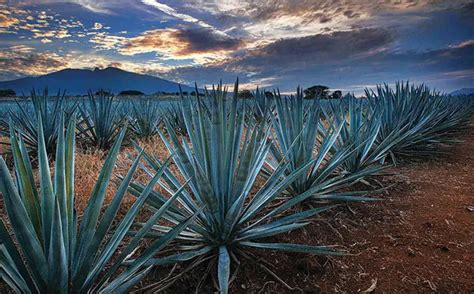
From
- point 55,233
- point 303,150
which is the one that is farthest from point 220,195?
point 303,150

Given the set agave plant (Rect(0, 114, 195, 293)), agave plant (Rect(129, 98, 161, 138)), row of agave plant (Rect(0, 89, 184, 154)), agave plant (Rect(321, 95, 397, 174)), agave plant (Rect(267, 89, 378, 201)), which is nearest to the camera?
agave plant (Rect(0, 114, 195, 293))

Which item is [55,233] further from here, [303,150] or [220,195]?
[303,150]

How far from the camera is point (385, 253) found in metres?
2.28

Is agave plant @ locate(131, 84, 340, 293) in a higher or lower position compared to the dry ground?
higher

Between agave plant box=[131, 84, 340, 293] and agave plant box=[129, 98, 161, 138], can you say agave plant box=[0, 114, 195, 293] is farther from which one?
agave plant box=[129, 98, 161, 138]

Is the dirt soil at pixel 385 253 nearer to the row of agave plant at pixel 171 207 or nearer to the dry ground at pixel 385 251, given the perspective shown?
the dry ground at pixel 385 251

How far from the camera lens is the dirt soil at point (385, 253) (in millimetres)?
1939

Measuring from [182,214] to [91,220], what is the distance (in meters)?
0.76

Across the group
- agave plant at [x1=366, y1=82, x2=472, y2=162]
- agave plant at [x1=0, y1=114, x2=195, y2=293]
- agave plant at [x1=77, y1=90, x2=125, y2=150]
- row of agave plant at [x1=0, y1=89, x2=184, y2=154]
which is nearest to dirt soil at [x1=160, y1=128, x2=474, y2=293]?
agave plant at [x1=0, y1=114, x2=195, y2=293]

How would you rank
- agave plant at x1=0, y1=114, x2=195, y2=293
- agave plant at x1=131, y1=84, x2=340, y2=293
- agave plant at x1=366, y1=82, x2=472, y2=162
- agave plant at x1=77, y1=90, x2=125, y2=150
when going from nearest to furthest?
agave plant at x1=0, y1=114, x2=195, y2=293
agave plant at x1=131, y1=84, x2=340, y2=293
agave plant at x1=366, y1=82, x2=472, y2=162
agave plant at x1=77, y1=90, x2=125, y2=150

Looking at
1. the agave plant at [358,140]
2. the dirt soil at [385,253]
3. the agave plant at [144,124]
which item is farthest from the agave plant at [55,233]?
the agave plant at [144,124]

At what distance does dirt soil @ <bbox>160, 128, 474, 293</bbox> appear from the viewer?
6.36 ft

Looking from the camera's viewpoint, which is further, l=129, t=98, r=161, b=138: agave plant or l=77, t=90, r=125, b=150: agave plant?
l=129, t=98, r=161, b=138: agave plant

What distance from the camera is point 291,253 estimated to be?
7.27ft
